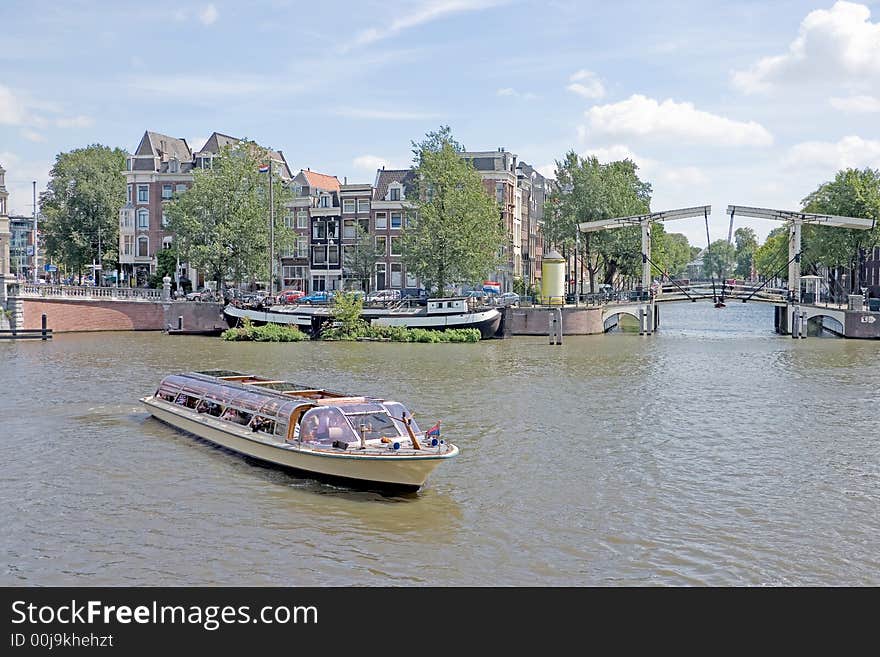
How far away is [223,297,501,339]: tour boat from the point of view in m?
68.7

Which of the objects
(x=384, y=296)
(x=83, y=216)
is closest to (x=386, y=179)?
(x=384, y=296)

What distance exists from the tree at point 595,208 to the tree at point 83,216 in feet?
160

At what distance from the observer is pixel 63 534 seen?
1836 cm

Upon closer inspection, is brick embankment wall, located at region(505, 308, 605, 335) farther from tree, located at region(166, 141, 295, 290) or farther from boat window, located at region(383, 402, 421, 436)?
boat window, located at region(383, 402, 421, 436)

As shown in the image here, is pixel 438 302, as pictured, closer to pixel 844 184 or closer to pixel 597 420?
pixel 597 420

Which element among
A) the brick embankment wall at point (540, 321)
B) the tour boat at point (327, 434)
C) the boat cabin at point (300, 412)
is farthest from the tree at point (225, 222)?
the tour boat at point (327, 434)

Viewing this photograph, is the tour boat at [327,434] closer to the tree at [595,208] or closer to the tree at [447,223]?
the tree at [447,223]

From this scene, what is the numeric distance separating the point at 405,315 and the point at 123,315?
23.8 meters

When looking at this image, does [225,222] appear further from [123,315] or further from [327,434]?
[327,434]

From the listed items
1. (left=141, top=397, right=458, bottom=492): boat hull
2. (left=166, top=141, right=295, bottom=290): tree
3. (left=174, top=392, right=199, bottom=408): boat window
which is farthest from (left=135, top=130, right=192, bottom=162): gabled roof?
(left=141, top=397, right=458, bottom=492): boat hull

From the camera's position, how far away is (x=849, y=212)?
283ft

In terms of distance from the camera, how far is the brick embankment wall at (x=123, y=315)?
72.6 meters
